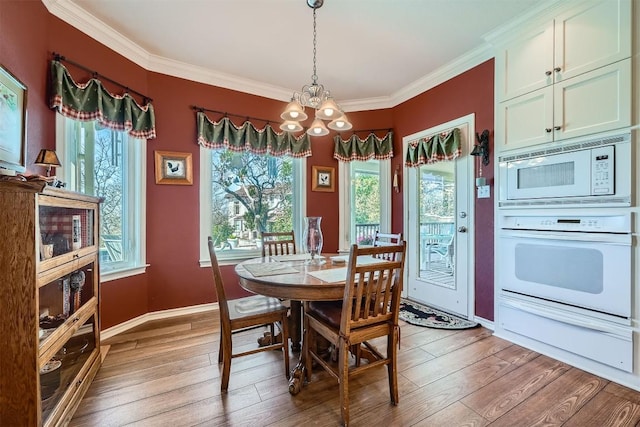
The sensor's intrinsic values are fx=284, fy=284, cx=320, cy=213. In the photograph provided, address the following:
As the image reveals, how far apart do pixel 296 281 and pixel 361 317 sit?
0.44 metres

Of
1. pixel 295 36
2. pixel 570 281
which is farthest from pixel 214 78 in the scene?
pixel 570 281

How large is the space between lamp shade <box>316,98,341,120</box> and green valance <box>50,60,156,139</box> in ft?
6.11

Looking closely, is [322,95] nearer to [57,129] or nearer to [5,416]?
[57,129]

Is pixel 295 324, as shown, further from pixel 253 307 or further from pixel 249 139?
pixel 249 139

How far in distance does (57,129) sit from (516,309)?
409 cm

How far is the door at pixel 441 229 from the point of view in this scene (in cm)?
307

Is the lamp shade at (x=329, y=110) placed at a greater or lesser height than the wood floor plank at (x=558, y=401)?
greater

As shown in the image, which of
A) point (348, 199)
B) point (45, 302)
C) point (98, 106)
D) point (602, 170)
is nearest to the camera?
point (45, 302)

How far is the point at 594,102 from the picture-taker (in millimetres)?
2039

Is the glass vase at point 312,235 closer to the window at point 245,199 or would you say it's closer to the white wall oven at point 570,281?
the window at point 245,199

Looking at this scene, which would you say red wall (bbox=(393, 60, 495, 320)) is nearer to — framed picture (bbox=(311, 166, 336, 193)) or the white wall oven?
the white wall oven

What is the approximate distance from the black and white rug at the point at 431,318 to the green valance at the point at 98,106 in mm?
3310

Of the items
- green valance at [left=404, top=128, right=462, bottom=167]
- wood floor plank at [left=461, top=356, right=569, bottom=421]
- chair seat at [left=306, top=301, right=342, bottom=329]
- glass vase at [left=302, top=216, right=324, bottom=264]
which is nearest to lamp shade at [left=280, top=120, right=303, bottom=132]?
glass vase at [left=302, top=216, right=324, bottom=264]

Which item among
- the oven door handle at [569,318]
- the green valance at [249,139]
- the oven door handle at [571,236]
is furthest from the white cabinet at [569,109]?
Answer: the green valance at [249,139]
